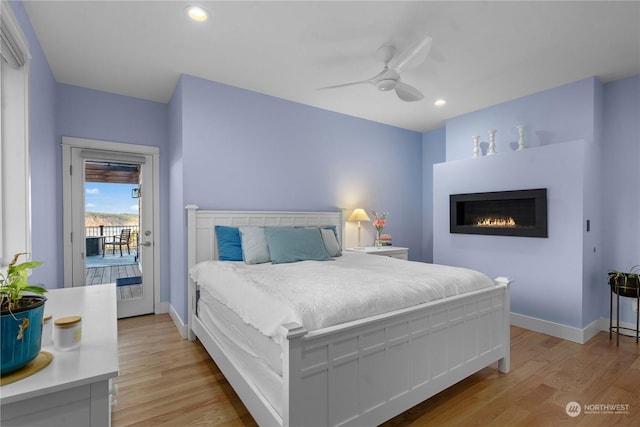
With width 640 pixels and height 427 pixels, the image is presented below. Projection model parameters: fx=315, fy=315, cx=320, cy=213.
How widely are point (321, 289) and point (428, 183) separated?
415cm

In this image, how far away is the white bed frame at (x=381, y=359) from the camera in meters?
1.45

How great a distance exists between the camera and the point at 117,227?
4.44 meters

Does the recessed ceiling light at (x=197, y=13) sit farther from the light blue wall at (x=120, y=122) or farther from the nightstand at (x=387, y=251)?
the nightstand at (x=387, y=251)

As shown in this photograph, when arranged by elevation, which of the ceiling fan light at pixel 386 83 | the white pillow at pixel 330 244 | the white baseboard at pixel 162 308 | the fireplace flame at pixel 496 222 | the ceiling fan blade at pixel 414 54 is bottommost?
the white baseboard at pixel 162 308

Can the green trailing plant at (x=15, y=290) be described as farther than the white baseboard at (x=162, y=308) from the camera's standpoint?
No

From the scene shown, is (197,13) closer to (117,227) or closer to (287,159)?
(287,159)

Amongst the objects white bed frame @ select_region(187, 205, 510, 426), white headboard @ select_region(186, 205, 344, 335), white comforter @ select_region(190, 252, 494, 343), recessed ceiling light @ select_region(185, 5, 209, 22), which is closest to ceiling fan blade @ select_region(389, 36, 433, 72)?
recessed ceiling light @ select_region(185, 5, 209, 22)

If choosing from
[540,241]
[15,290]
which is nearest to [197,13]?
[15,290]

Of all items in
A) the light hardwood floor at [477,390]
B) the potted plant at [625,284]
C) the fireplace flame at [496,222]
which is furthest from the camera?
the fireplace flame at [496,222]

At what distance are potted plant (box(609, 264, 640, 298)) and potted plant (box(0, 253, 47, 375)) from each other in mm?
4236

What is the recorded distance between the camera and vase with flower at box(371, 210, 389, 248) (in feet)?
15.0

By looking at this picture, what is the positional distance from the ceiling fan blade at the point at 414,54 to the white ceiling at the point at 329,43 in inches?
10.3

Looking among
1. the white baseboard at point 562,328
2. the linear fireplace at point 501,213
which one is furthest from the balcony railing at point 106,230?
the white baseboard at point 562,328

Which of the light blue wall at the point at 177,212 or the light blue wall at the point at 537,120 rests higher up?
the light blue wall at the point at 537,120
